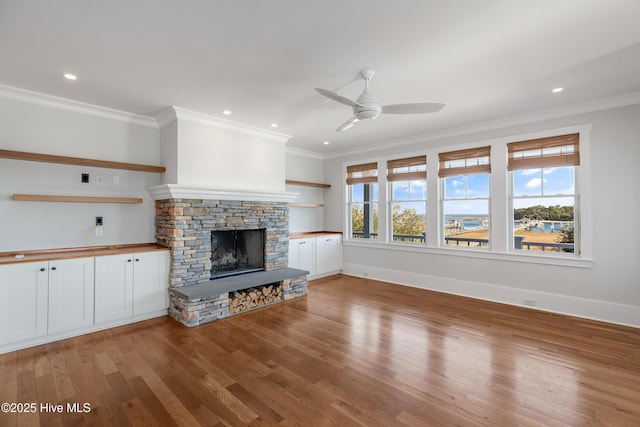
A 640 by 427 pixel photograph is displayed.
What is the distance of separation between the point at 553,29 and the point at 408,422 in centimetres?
316

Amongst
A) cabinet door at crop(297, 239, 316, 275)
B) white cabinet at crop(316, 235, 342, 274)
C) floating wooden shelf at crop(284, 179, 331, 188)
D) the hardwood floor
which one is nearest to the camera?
the hardwood floor

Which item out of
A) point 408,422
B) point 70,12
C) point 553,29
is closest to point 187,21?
point 70,12

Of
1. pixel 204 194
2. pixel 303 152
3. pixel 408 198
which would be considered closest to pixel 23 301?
pixel 204 194

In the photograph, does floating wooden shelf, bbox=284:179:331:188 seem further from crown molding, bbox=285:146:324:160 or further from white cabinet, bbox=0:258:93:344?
white cabinet, bbox=0:258:93:344

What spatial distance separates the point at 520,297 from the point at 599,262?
3.54 ft

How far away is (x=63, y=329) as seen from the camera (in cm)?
328

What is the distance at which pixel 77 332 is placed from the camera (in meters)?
3.41

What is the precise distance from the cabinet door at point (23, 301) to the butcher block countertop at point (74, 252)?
11 centimetres

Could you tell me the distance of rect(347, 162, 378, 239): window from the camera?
6.41 m

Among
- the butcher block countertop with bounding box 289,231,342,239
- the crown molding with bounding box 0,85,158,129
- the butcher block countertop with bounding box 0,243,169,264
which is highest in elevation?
the crown molding with bounding box 0,85,158,129

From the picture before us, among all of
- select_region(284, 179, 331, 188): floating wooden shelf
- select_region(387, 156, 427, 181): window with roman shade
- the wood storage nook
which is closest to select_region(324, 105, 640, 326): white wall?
select_region(387, 156, 427, 181): window with roman shade

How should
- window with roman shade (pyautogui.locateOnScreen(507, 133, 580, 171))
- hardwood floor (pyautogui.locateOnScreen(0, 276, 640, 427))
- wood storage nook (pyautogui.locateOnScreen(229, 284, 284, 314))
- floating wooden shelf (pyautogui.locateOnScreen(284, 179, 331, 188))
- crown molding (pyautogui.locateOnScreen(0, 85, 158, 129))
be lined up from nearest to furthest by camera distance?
hardwood floor (pyautogui.locateOnScreen(0, 276, 640, 427)) → crown molding (pyautogui.locateOnScreen(0, 85, 158, 129)) → window with roman shade (pyautogui.locateOnScreen(507, 133, 580, 171)) → wood storage nook (pyautogui.locateOnScreen(229, 284, 284, 314)) → floating wooden shelf (pyautogui.locateOnScreen(284, 179, 331, 188))

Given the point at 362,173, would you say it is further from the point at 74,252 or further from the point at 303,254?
the point at 74,252

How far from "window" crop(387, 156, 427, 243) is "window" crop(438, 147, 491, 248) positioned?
392 millimetres
